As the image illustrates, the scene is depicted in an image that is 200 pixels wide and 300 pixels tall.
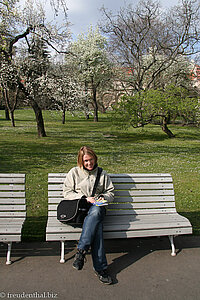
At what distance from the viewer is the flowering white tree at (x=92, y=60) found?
36812 mm

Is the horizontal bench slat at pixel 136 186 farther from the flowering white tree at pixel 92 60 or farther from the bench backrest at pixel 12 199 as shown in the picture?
the flowering white tree at pixel 92 60

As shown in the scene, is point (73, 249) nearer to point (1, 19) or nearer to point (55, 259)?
point (55, 259)

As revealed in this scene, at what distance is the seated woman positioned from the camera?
343cm

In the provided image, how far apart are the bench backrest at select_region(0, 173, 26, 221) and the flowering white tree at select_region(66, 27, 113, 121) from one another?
33.1 meters

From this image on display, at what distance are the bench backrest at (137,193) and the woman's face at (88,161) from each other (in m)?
0.41

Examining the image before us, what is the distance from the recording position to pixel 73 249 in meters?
3.98

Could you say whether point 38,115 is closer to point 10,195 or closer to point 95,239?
point 10,195

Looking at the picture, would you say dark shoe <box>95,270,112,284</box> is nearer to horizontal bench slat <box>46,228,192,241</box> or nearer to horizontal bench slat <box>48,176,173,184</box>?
horizontal bench slat <box>46,228,192,241</box>

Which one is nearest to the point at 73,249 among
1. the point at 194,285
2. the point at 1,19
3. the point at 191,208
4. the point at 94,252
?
the point at 94,252

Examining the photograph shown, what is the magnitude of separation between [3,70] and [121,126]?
27.5 ft

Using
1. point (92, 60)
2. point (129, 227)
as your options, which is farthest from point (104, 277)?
point (92, 60)

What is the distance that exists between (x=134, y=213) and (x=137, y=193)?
0.30 m

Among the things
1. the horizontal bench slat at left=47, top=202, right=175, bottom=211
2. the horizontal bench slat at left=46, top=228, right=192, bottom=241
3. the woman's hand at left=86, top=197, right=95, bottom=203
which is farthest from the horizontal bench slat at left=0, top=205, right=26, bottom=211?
the horizontal bench slat at left=47, top=202, right=175, bottom=211

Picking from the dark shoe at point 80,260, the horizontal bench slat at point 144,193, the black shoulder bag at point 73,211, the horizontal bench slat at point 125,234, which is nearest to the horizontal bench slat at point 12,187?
the black shoulder bag at point 73,211
